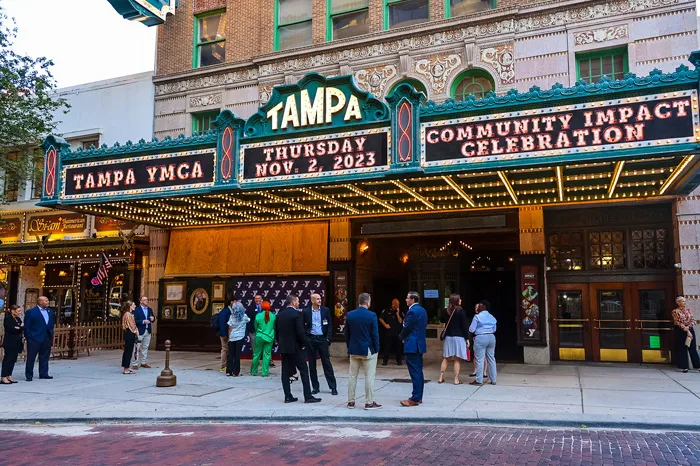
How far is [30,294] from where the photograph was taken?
74.4 feet

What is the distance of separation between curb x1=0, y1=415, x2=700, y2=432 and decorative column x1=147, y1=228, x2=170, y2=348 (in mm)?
10582

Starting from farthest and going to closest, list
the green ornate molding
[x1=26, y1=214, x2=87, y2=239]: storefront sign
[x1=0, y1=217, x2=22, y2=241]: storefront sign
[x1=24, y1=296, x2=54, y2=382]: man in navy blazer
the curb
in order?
[x1=0, y1=217, x2=22, y2=241]: storefront sign
[x1=26, y1=214, x2=87, y2=239]: storefront sign
[x1=24, y1=296, x2=54, y2=382]: man in navy blazer
the green ornate molding
the curb

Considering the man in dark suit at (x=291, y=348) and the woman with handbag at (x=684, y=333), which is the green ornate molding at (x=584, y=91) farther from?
the woman with handbag at (x=684, y=333)

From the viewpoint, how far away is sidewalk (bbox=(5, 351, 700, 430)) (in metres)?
8.82

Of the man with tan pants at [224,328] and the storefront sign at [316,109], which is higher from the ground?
the storefront sign at [316,109]

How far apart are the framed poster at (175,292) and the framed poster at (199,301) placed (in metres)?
0.35

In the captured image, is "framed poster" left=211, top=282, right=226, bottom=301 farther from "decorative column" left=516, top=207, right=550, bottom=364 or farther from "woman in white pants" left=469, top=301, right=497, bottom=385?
"woman in white pants" left=469, top=301, right=497, bottom=385

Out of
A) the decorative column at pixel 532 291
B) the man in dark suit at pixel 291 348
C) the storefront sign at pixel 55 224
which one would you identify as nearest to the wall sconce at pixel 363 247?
the decorative column at pixel 532 291

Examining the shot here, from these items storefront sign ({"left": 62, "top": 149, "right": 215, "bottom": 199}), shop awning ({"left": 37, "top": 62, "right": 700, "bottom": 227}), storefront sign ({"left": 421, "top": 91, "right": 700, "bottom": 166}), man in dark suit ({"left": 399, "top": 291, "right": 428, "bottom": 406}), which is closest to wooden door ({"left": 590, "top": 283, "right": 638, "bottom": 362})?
shop awning ({"left": 37, "top": 62, "right": 700, "bottom": 227})

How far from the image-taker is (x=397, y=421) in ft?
28.7

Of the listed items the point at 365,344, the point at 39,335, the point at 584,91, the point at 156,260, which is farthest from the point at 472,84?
the point at 39,335

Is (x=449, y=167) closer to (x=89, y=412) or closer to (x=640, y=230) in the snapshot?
(x=640, y=230)

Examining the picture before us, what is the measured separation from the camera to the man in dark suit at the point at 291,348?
10008 millimetres

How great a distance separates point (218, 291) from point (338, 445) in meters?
12.0
